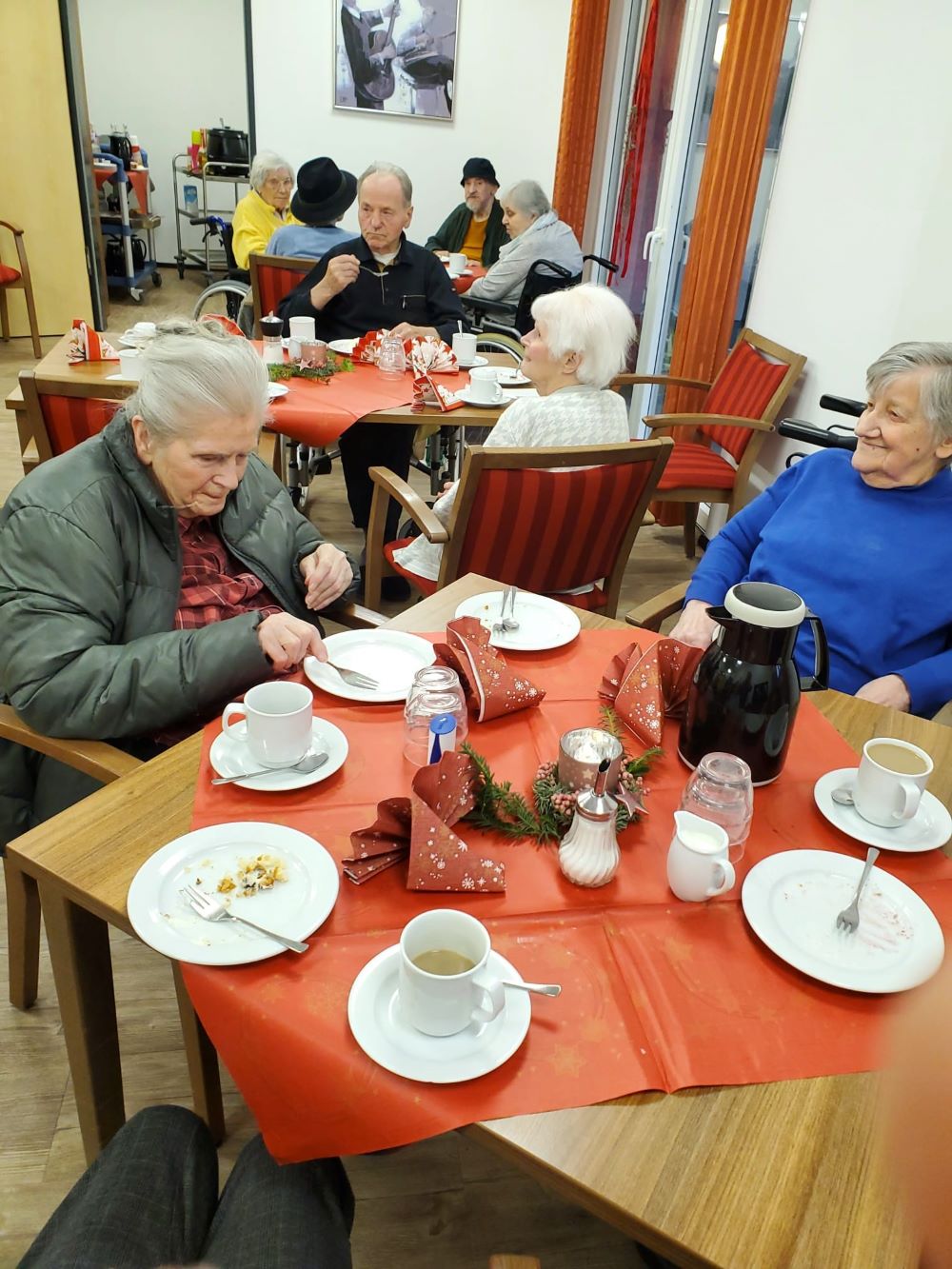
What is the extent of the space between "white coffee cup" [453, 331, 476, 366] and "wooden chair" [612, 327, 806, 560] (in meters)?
0.73

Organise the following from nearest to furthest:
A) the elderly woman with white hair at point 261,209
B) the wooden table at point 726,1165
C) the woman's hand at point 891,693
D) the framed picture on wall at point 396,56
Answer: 1. the wooden table at point 726,1165
2. the woman's hand at point 891,693
3. the elderly woman with white hair at point 261,209
4. the framed picture on wall at point 396,56

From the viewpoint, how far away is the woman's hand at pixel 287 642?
4.58ft

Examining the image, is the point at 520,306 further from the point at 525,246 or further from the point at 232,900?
the point at 232,900

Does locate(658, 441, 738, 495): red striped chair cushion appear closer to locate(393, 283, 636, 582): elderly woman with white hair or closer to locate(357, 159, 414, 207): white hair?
locate(393, 283, 636, 582): elderly woman with white hair

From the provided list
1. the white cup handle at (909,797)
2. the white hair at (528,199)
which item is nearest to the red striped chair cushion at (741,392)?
the white hair at (528,199)

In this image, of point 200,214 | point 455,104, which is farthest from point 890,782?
point 200,214

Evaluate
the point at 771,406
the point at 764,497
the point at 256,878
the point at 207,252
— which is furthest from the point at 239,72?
the point at 256,878

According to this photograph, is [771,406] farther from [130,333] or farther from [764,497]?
[130,333]

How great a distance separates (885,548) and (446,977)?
54.1 inches

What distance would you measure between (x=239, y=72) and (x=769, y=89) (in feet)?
23.1

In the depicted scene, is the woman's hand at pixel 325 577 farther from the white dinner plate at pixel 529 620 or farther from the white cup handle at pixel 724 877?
the white cup handle at pixel 724 877

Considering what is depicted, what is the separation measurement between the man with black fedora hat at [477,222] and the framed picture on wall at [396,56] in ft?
2.83

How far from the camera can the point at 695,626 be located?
1749 mm

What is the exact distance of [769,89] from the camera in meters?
3.56
